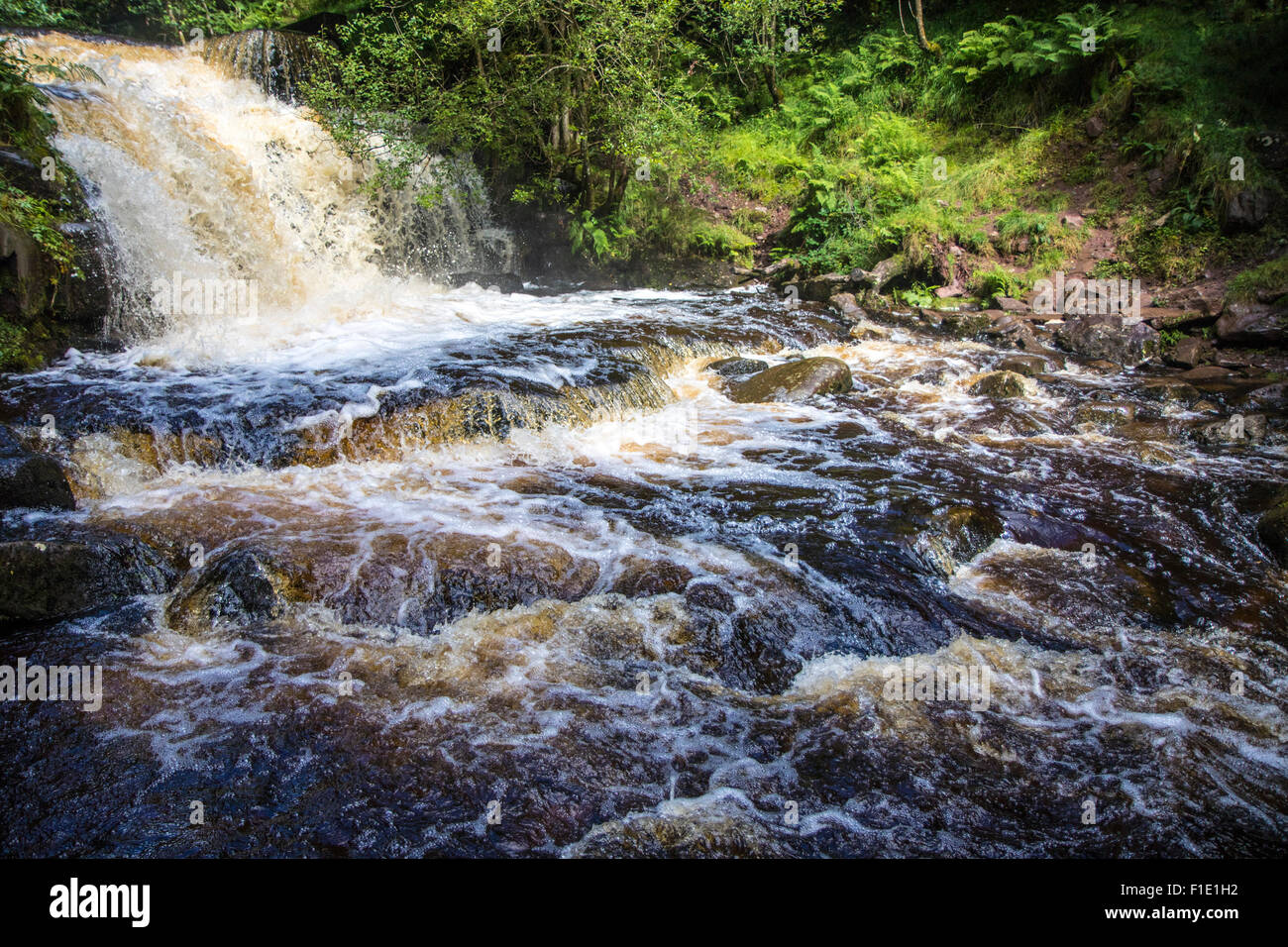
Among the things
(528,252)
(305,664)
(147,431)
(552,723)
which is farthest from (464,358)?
(528,252)

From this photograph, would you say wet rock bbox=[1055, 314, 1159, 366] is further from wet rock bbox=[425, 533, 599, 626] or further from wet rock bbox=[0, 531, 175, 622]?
wet rock bbox=[0, 531, 175, 622]

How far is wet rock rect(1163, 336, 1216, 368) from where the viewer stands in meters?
8.88

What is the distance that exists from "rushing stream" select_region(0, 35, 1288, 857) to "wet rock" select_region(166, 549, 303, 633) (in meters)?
0.04

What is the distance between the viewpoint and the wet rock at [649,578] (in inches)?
185

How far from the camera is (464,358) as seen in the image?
825cm

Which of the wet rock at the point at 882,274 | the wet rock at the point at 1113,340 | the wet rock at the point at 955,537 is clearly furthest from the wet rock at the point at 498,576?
the wet rock at the point at 882,274

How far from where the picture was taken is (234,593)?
14.3ft

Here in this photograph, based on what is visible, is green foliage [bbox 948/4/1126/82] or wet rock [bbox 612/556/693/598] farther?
green foliage [bbox 948/4/1126/82]

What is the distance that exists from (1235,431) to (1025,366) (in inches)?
99.2

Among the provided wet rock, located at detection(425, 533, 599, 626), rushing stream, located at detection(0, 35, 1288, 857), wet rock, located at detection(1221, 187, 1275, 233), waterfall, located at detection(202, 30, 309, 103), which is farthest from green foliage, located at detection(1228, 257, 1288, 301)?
waterfall, located at detection(202, 30, 309, 103)

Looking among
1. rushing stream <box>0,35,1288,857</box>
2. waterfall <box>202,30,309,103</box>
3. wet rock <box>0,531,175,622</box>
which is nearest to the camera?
rushing stream <box>0,35,1288,857</box>

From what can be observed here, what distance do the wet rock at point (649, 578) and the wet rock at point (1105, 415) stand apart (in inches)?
209

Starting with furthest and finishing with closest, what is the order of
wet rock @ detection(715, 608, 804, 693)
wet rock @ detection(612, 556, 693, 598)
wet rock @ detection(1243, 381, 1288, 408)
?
1. wet rock @ detection(1243, 381, 1288, 408)
2. wet rock @ detection(612, 556, 693, 598)
3. wet rock @ detection(715, 608, 804, 693)

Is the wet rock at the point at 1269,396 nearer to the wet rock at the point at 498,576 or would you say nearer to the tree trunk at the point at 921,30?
the wet rock at the point at 498,576
